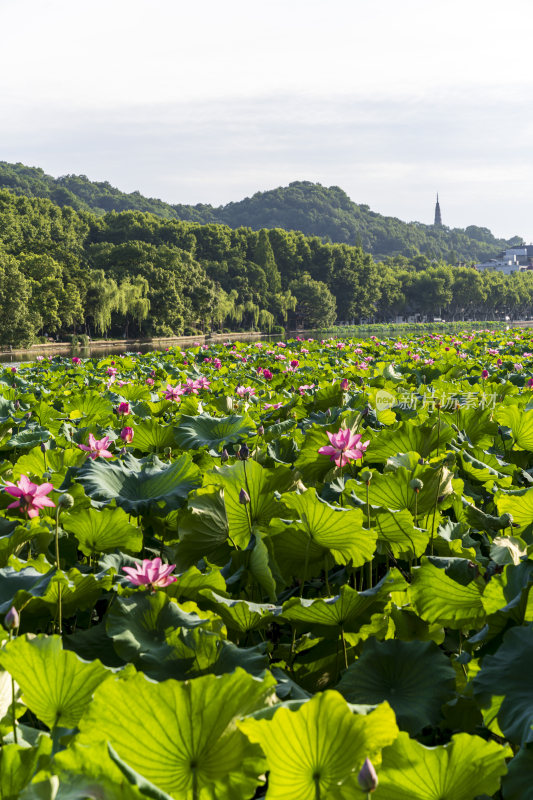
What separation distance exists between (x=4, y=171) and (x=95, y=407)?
121426 mm

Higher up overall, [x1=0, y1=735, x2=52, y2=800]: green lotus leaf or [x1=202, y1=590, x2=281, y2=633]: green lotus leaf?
[x1=0, y1=735, x2=52, y2=800]: green lotus leaf

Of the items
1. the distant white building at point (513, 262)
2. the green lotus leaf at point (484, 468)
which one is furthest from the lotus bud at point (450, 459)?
the distant white building at point (513, 262)

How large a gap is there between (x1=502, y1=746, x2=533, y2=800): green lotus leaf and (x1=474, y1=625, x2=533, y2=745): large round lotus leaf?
8 centimetres

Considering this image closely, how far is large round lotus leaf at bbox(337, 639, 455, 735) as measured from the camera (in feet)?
3.91

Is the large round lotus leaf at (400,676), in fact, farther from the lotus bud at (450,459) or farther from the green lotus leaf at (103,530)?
the lotus bud at (450,459)

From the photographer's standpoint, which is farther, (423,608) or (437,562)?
(437,562)

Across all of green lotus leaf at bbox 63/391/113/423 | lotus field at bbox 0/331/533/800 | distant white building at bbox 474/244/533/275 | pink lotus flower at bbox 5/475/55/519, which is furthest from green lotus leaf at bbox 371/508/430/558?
distant white building at bbox 474/244/533/275

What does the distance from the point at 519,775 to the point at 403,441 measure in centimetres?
165

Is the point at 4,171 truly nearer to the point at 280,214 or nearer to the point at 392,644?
the point at 280,214

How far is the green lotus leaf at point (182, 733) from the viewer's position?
79cm

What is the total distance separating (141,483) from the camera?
211cm

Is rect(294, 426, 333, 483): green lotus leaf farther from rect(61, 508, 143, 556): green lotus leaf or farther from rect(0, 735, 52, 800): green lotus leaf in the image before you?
rect(0, 735, 52, 800): green lotus leaf

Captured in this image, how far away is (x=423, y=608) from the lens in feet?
4.41

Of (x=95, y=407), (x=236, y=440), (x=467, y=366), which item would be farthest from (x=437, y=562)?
(x=467, y=366)
